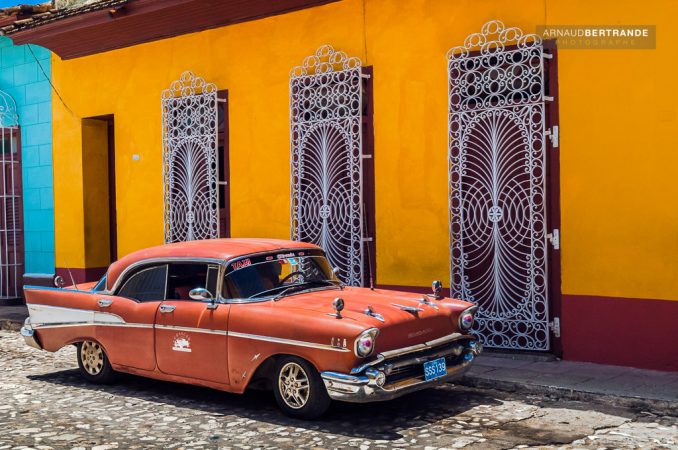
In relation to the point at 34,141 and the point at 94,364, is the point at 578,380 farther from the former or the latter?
the point at 34,141

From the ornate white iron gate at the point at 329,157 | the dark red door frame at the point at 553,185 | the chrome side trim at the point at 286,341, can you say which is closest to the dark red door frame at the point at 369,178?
the ornate white iron gate at the point at 329,157

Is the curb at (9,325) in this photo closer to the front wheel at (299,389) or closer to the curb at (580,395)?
the front wheel at (299,389)

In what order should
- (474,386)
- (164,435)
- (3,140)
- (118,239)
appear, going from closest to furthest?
(164,435) < (474,386) < (118,239) < (3,140)

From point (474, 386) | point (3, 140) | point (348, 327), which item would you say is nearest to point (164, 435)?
point (348, 327)

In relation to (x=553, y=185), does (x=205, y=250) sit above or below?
below

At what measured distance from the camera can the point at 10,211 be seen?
14.5 m

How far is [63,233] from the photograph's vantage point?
1373cm

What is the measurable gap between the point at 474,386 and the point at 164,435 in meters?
3.01

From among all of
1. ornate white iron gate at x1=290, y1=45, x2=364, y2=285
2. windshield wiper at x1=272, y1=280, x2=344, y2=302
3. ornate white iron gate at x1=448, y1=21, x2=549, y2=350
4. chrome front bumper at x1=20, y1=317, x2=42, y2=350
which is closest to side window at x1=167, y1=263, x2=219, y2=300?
windshield wiper at x1=272, y1=280, x2=344, y2=302

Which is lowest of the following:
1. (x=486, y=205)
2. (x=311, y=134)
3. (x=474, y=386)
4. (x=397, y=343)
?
(x=474, y=386)

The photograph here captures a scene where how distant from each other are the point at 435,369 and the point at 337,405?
35.5 inches

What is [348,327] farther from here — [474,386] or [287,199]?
[287,199]

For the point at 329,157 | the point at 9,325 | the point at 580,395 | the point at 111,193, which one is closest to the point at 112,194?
the point at 111,193

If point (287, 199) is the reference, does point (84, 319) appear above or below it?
below
